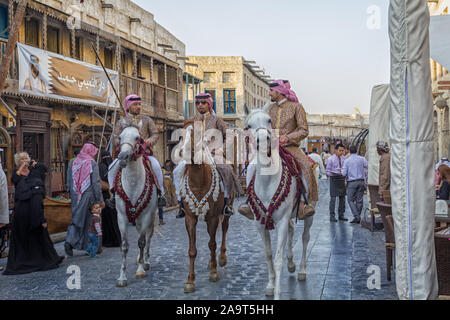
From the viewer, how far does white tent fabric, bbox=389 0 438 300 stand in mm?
4023

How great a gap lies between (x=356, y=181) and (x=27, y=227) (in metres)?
7.73

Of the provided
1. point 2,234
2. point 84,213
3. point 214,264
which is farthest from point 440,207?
point 2,234

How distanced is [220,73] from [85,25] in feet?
103

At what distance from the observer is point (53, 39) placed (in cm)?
1630

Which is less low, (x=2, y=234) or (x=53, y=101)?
(x=53, y=101)

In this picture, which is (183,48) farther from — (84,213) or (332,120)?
(332,120)

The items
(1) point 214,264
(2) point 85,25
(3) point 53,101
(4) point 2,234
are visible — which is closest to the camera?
(1) point 214,264

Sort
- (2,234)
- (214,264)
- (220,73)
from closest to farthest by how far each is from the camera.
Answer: (214,264) → (2,234) → (220,73)

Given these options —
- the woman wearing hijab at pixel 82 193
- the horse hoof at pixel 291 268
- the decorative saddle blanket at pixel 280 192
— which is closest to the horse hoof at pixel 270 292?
the decorative saddle blanket at pixel 280 192

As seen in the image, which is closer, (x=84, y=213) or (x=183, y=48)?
(x=84, y=213)

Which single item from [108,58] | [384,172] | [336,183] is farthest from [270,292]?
[108,58]

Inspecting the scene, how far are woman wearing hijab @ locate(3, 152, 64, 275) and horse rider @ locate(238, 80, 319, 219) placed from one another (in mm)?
3432

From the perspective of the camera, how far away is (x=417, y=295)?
160 inches

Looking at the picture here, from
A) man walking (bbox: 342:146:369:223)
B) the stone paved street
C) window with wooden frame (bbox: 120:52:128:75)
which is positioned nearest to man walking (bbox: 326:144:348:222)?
man walking (bbox: 342:146:369:223)
